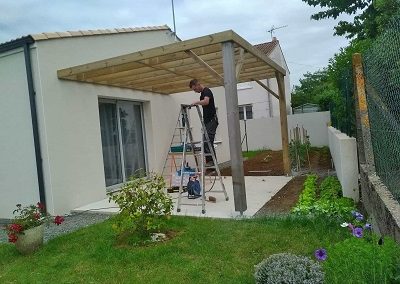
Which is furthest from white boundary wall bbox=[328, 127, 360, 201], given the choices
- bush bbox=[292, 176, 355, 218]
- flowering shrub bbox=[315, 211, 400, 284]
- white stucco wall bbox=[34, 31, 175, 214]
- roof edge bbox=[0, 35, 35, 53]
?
roof edge bbox=[0, 35, 35, 53]

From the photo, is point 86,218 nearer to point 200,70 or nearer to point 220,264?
point 220,264

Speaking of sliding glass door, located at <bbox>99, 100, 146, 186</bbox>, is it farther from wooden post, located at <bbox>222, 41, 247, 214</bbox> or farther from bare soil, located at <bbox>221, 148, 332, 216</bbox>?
wooden post, located at <bbox>222, 41, 247, 214</bbox>

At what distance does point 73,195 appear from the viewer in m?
6.90

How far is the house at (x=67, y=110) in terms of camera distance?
21.0 ft

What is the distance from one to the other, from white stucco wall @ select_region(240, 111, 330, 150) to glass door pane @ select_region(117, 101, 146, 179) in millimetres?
10553

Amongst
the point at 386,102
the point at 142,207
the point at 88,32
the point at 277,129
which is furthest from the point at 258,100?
the point at 142,207

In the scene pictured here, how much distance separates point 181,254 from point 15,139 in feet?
15.4

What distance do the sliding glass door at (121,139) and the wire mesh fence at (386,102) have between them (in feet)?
17.5

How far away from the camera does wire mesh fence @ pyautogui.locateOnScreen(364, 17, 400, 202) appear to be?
3.25m

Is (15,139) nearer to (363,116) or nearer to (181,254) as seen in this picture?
(181,254)

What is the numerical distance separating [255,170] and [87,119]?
5.45 metres

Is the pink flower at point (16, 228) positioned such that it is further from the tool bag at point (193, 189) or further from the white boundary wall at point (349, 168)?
the white boundary wall at point (349, 168)

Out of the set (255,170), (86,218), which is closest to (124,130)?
(86,218)

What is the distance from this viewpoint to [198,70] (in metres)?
7.79
